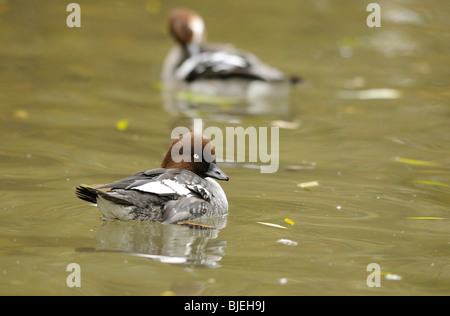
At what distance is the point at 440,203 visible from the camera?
741 centimetres

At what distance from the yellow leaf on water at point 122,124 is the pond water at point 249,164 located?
4cm

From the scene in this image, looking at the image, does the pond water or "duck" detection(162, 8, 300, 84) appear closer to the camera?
the pond water

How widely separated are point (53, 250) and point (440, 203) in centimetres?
358

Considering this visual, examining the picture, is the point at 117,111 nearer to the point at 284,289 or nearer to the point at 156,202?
the point at 156,202

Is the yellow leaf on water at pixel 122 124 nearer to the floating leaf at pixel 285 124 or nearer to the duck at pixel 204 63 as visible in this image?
the floating leaf at pixel 285 124

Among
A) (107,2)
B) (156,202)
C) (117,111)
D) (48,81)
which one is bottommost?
(156,202)

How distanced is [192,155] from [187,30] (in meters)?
6.10

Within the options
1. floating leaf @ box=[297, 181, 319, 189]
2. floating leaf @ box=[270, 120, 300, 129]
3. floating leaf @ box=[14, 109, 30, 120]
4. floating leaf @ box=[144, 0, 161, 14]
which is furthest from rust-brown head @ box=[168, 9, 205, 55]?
floating leaf @ box=[297, 181, 319, 189]

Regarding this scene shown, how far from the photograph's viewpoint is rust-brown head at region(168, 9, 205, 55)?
1273 centimetres

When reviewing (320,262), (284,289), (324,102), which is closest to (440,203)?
(320,262)

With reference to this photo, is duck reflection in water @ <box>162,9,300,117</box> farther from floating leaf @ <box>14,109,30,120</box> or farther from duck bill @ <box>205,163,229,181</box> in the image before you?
duck bill @ <box>205,163,229,181</box>

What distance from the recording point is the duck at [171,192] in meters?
6.31

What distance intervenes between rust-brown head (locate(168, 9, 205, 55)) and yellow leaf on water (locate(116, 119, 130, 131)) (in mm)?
2961

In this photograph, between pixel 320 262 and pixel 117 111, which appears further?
pixel 117 111
